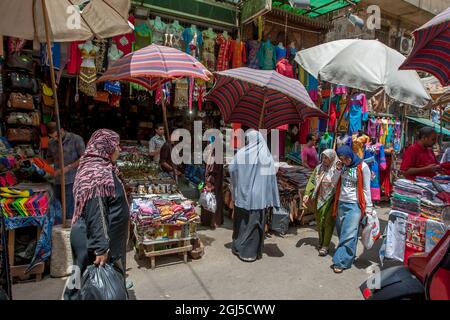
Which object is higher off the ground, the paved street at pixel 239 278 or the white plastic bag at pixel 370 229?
the white plastic bag at pixel 370 229

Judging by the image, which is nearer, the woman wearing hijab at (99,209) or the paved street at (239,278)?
the woman wearing hijab at (99,209)

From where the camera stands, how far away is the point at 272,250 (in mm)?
4930

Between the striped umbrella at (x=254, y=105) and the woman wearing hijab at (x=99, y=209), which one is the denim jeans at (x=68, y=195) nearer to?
the woman wearing hijab at (x=99, y=209)

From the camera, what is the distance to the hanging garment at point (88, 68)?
6242 mm

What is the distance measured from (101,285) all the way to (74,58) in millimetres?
5535

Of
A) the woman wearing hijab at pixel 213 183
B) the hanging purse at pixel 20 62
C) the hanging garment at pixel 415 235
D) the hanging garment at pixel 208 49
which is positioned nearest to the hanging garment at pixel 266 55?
the hanging garment at pixel 208 49

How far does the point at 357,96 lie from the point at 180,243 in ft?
22.5

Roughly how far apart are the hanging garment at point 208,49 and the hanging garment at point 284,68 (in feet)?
5.62

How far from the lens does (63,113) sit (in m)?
7.92

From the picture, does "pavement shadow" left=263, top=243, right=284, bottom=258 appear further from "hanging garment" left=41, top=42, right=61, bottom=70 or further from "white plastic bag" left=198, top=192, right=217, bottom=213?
"hanging garment" left=41, top=42, right=61, bottom=70

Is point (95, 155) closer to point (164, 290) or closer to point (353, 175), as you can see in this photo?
point (164, 290)

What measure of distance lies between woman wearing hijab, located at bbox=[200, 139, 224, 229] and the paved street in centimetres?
75

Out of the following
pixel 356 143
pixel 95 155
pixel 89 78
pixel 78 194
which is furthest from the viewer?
pixel 356 143

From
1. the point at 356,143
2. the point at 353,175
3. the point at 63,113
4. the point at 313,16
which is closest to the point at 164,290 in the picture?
the point at 353,175
